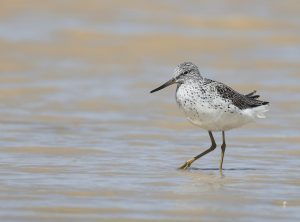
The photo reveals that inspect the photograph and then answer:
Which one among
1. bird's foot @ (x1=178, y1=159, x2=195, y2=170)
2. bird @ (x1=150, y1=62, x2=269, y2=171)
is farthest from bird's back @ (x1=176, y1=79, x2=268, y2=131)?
bird's foot @ (x1=178, y1=159, x2=195, y2=170)

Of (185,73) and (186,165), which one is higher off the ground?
(185,73)

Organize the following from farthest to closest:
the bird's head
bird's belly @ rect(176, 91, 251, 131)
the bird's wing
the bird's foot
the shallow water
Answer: the bird's head → the bird's wing → bird's belly @ rect(176, 91, 251, 131) → the bird's foot → the shallow water

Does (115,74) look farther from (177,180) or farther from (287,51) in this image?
(177,180)

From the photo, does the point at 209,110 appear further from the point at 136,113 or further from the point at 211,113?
the point at 136,113

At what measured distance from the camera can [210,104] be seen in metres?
10.2

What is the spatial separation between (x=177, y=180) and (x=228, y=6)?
11.7 m

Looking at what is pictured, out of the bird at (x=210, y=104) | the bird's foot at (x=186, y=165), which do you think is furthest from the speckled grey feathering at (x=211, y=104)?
the bird's foot at (x=186, y=165)

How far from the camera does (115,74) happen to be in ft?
52.9

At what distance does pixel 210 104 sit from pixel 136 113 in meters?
3.47

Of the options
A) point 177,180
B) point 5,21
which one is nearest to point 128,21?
point 5,21

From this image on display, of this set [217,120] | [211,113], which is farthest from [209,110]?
[217,120]

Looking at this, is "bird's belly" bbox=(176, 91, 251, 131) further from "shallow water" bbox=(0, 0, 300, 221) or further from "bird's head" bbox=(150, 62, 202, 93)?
"shallow water" bbox=(0, 0, 300, 221)

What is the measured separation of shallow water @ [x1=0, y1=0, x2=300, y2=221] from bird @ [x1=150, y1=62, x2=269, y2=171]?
473 millimetres

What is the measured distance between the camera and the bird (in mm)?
10219
